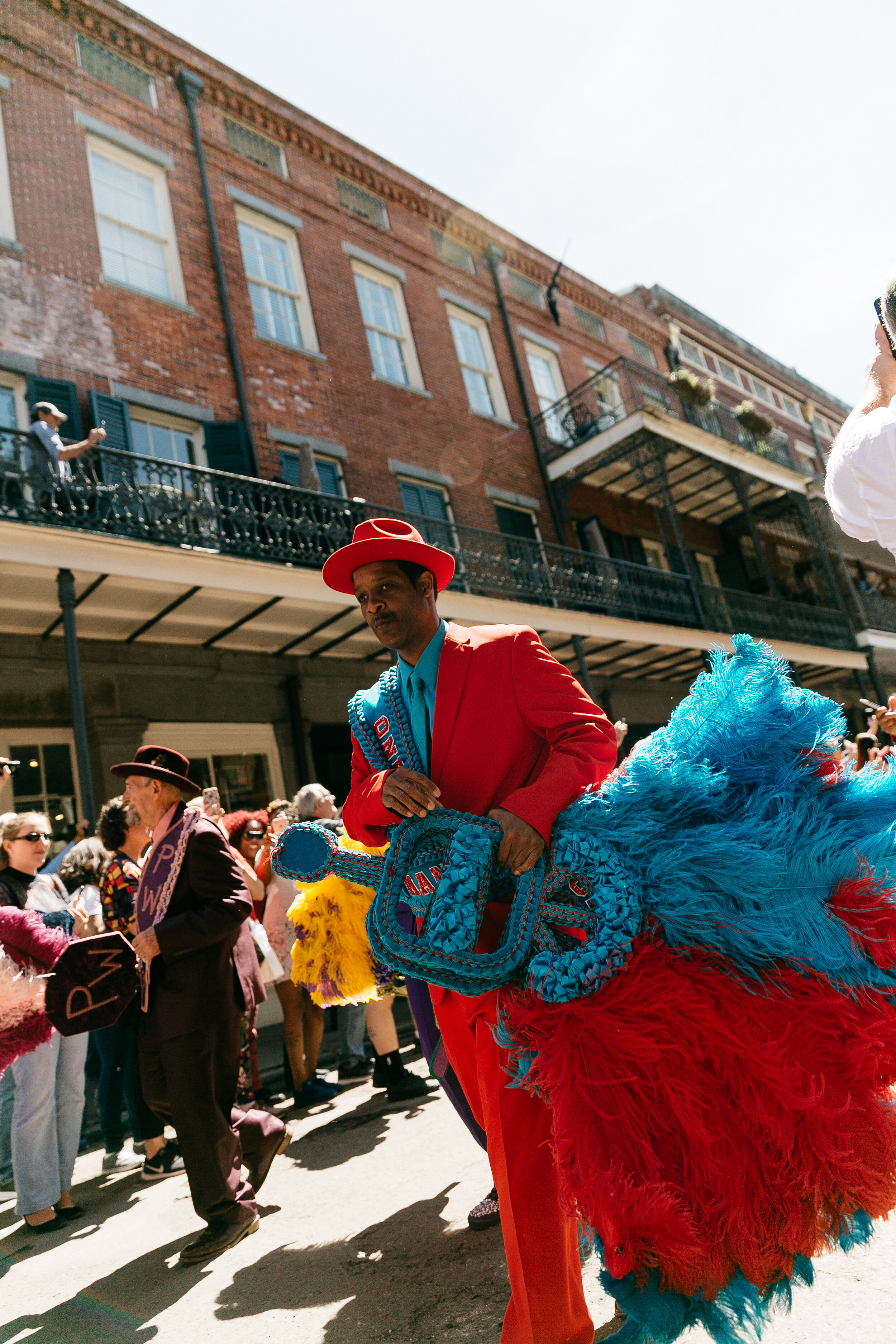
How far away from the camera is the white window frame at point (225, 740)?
1040 centimetres

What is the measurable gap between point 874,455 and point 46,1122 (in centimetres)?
458

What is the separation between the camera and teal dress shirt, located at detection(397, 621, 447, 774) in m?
2.31

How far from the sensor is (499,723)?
2191 mm

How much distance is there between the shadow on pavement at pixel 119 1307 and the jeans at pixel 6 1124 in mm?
1565

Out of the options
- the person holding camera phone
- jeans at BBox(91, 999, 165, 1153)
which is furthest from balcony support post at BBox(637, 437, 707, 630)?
the person holding camera phone

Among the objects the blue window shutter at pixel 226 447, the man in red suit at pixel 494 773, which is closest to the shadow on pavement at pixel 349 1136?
the man in red suit at pixel 494 773

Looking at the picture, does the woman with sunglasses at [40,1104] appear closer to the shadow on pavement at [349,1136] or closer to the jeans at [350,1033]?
the shadow on pavement at [349,1136]

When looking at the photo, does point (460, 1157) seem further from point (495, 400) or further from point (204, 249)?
point (495, 400)

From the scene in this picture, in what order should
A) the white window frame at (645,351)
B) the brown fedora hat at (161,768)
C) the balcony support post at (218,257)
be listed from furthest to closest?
the white window frame at (645,351) → the balcony support post at (218,257) → the brown fedora hat at (161,768)

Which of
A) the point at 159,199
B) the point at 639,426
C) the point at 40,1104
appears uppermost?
the point at 159,199

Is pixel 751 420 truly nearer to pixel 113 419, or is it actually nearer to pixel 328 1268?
pixel 113 419

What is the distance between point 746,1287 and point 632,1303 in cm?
21

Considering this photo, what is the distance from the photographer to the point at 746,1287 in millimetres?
1581

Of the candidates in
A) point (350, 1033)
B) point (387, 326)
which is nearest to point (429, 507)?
point (387, 326)
